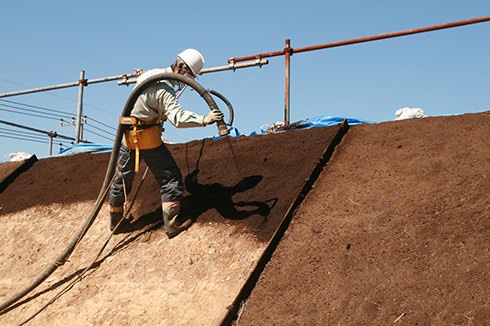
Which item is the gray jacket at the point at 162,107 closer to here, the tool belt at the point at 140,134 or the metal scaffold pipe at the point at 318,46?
the tool belt at the point at 140,134

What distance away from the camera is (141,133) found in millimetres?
6137

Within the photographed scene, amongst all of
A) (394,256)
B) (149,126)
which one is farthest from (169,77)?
(394,256)

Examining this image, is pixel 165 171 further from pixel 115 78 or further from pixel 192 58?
pixel 115 78

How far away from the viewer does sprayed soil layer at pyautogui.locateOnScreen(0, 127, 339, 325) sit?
5.06 meters

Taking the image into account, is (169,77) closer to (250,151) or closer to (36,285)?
(250,151)

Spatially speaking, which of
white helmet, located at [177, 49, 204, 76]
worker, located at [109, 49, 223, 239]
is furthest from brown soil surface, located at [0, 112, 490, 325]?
white helmet, located at [177, 49, 204, 76]

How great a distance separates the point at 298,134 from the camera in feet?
23.0

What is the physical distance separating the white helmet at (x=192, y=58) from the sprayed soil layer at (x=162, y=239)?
3.32ft

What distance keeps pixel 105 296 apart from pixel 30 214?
9.67 ft

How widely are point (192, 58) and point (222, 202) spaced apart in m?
1.60

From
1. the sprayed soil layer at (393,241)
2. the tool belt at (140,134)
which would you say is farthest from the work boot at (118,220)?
the sprayed soil layer at (393,241)

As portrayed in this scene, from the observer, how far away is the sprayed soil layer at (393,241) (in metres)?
4.05

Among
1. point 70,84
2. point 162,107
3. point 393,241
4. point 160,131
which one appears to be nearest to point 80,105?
point 70,84

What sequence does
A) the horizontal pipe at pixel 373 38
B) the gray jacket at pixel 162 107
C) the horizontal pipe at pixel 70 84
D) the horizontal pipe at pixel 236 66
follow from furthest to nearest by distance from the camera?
the horizontal pipe at pixel 70 84 → the horizontal pipe at pixel 236 66 → the horizontal pipe at pixel 373 38 → the gray jacket at pixel 162 107
